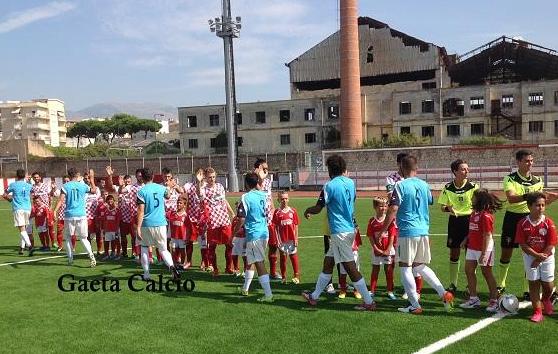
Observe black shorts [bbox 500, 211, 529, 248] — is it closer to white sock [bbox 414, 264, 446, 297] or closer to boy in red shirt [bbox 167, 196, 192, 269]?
white sock [bbox 414, 264, 446, 297]

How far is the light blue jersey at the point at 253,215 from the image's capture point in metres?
8.13

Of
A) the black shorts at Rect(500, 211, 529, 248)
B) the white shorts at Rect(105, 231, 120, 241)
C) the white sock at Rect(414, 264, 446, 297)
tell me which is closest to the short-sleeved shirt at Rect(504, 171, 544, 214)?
the black shorts at Rect(500, 211, 529, 248)

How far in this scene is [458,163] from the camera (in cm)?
786

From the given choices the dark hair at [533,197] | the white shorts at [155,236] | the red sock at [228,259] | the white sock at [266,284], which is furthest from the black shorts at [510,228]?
the white shorts at [155,236]

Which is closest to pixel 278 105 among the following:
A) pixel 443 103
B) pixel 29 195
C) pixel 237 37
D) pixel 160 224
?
pixel 443 103

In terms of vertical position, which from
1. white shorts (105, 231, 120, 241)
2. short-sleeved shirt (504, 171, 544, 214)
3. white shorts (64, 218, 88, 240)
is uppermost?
short-sleeved shirt (504, 171, 544, 214)

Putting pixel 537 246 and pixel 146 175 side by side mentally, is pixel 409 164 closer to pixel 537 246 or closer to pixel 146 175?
pixel 537 246

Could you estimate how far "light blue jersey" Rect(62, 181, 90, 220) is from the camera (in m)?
11.5

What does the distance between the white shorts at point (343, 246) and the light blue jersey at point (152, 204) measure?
3.75 meters

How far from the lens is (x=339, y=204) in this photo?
725cm

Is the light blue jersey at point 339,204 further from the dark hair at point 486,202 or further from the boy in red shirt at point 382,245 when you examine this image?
the dark hair at point 486,202

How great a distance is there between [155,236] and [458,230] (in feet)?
17.6

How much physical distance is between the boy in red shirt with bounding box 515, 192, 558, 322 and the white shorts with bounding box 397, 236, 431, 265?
123 centimetres

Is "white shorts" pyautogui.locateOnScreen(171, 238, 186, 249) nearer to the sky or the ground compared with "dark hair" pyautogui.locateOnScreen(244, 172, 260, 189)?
nearer to the ground
